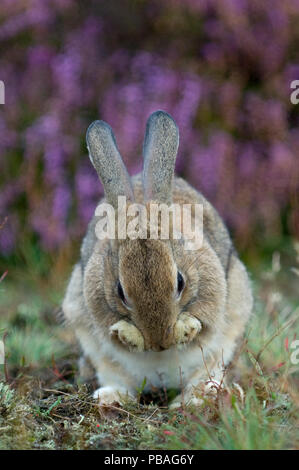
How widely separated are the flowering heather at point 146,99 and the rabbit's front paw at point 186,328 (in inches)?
186

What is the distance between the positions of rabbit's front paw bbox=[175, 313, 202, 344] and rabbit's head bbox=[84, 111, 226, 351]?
0.16 feet

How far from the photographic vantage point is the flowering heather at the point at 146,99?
938 cm

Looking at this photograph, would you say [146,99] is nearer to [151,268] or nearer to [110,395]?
[110,395]

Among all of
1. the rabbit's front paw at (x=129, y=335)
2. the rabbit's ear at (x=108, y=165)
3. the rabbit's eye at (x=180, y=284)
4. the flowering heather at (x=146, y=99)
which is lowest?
the rabbit's front paw at (x=129, y=335)

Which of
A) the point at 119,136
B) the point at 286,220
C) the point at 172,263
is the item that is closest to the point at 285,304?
the point at 286,220

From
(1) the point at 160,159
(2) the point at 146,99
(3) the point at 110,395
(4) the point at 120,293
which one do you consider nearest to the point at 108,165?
(1) the point at 160,159

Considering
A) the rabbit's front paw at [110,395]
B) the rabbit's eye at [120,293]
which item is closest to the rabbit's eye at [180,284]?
the rabbit's eye at [120,293]

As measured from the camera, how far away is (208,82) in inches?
385

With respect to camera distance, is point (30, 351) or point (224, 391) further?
point (30, 351)

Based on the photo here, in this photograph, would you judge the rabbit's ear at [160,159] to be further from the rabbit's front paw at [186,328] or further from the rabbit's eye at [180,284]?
the rabbit's front paw at [186,328]

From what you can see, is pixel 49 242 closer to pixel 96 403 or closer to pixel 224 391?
pixel 96 403

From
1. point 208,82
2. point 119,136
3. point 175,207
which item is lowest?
point 175,207

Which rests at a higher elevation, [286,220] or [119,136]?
[119,136]

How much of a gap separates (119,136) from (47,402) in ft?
16.5
